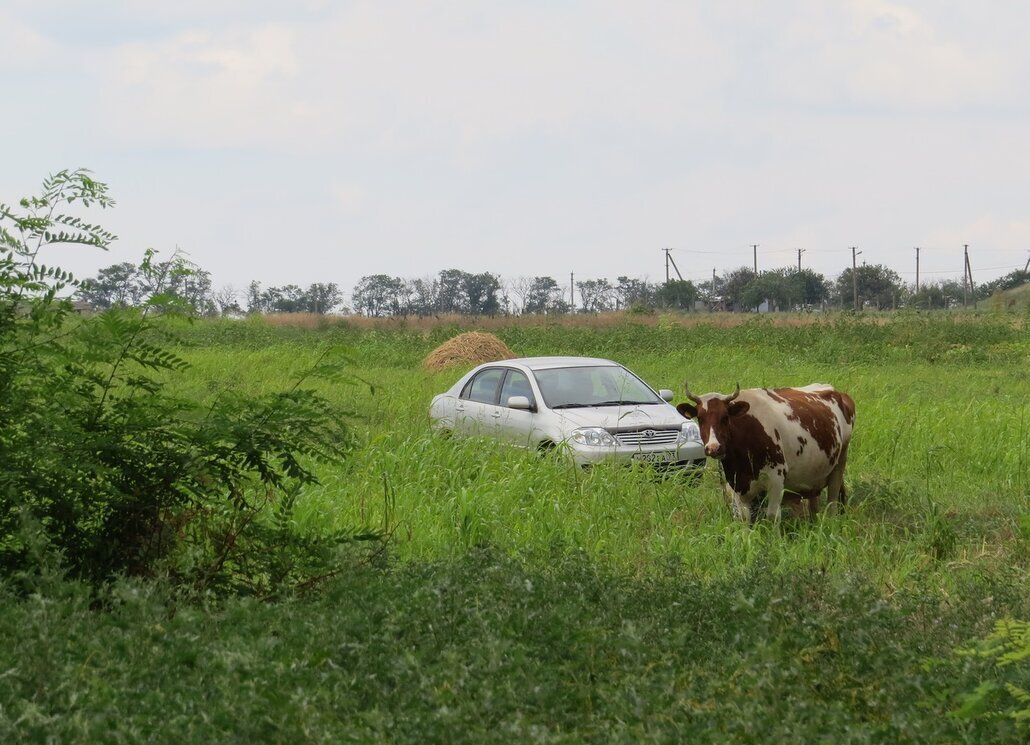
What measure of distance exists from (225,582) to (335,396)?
40.1 ft

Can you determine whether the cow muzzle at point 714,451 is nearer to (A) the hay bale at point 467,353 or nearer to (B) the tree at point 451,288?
(A) the hay bale at point 467,353

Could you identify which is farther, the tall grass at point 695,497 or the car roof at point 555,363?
the car roof at point 555,363

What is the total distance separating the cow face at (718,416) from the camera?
930 cm

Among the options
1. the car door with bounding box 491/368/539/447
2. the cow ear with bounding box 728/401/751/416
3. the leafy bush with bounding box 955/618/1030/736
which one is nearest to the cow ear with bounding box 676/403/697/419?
the cow ear with bounding box 728/401/751/416

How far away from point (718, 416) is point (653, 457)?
1.67 meters

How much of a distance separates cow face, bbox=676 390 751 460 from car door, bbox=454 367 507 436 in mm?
3396

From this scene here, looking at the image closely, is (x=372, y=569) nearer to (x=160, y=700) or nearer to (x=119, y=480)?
(x=119, y=480)

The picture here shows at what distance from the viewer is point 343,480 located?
32.8ft

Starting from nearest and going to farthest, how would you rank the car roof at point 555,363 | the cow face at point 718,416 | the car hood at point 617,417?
the cow face at point 718,416 < the car hood at point 617,417 < the car roof at point 555,363

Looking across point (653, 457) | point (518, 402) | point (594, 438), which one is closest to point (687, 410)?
point (653, 457)

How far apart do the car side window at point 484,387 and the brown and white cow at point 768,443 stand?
359 cm

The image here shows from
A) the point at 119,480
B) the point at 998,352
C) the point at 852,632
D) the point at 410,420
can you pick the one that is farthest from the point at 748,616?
the point at 998,352

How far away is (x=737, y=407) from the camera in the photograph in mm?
9547

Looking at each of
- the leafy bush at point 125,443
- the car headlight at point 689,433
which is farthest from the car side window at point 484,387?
the leafy bush at point 125,443
